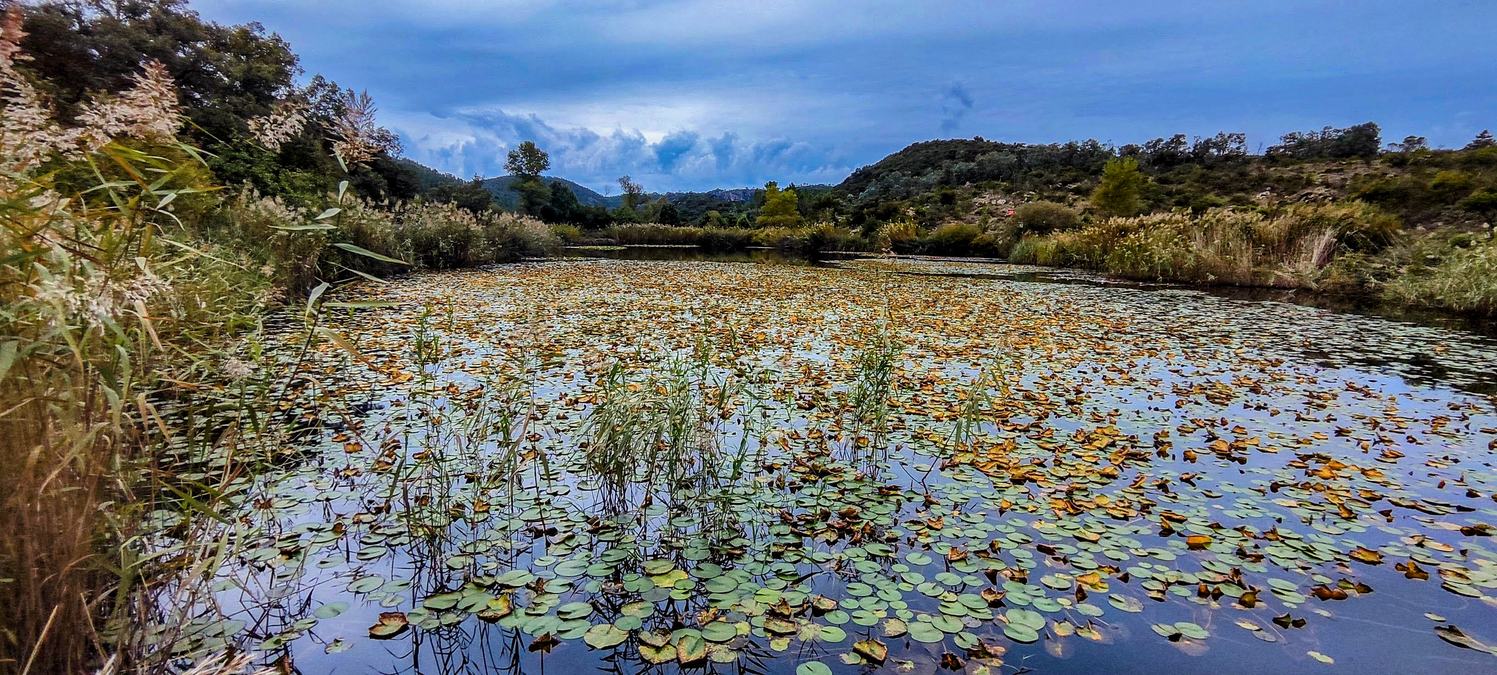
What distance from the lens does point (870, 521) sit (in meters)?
3.23

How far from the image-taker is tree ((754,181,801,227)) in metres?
45.0

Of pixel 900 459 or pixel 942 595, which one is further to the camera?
pixel 900 459

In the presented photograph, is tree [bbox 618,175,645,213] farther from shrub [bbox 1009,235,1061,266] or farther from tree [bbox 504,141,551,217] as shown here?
shrub [bbox 1009,235,1061,266]

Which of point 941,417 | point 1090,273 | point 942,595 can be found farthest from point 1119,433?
point 1090,273

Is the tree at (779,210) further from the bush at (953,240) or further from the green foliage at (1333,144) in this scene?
the green foliage at (1333,144)

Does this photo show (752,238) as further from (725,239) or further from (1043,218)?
(1043,218)

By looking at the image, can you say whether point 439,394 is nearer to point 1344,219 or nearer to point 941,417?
point 941,417

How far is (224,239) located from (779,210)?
129 feet

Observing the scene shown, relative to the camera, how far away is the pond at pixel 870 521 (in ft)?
7.49

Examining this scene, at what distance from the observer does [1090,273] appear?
19250 mm

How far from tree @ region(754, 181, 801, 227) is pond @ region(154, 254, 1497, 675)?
39241 mm

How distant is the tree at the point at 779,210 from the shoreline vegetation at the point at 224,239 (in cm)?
26

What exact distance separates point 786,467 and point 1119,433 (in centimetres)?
246

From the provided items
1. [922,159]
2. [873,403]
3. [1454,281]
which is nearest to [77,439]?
[873,403]
